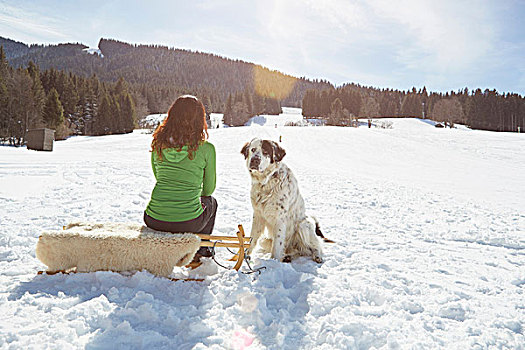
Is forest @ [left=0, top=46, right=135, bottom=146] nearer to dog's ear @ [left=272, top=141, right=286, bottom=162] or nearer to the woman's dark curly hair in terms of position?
the woman's dark curly hair

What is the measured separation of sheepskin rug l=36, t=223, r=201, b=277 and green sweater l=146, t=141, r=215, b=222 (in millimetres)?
253

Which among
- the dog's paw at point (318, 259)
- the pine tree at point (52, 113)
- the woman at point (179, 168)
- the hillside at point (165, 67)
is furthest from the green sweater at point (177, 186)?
the hillside at point (165, 67)

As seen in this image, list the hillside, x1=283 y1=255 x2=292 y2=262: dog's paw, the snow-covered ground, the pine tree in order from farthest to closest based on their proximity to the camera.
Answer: the hillside, the pine tree, x1=283 y1=255 x2=292 y2=262: dog's paw, the snow-covered ground

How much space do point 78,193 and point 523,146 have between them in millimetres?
25495

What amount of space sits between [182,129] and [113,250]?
3.89 feet

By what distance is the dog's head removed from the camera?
3354 millimetres

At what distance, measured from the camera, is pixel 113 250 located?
8.01ft

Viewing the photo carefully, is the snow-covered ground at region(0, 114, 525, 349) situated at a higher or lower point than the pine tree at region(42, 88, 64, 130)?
lower

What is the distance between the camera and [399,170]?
13.7 metres

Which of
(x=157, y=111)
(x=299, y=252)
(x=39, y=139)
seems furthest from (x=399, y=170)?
(x=157, y=111)

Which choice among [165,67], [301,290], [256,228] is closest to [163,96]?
[165,67]

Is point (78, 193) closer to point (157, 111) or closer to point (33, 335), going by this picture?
point (33, 335)

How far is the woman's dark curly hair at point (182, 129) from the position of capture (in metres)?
2.73

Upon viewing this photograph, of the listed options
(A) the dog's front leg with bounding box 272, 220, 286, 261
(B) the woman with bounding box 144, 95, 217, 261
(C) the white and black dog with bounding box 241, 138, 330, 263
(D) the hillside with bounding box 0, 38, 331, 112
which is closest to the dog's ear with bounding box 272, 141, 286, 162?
(C) the white and black dog with bounding box 241, 138, 330, 263
